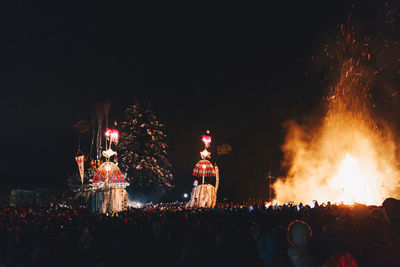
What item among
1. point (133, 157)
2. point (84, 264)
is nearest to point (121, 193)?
point (133, 157)

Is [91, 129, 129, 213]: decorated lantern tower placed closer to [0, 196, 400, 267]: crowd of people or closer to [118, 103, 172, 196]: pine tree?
[118, 103, 172, 196]: pine tree

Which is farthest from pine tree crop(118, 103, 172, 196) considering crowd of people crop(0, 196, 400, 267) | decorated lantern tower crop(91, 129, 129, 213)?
crowd of people crop(0, 196, 400, 267)

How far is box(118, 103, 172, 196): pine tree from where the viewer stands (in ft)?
123

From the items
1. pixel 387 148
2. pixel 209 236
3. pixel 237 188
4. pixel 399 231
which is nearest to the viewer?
pixel 399 231

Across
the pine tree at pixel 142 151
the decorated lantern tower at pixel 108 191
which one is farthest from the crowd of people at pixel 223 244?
the pine tree at pixel 142 151

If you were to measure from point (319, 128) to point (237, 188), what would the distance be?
13.8 m

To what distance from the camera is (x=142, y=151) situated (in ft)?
126

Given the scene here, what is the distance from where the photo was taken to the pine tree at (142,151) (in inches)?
1473

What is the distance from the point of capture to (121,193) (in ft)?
80.5

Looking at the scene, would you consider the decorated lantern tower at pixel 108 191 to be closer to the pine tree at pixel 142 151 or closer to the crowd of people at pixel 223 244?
the pine tree at pixel 142 151

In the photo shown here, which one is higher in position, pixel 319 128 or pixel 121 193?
pixel 319 128

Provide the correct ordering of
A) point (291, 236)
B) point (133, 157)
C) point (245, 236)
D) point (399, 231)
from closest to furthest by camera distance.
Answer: point (291, 236), point (399, 231), point (245, 236), point (133, 157)

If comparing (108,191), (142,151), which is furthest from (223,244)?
(142,151)

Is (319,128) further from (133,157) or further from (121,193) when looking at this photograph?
(121,193)
